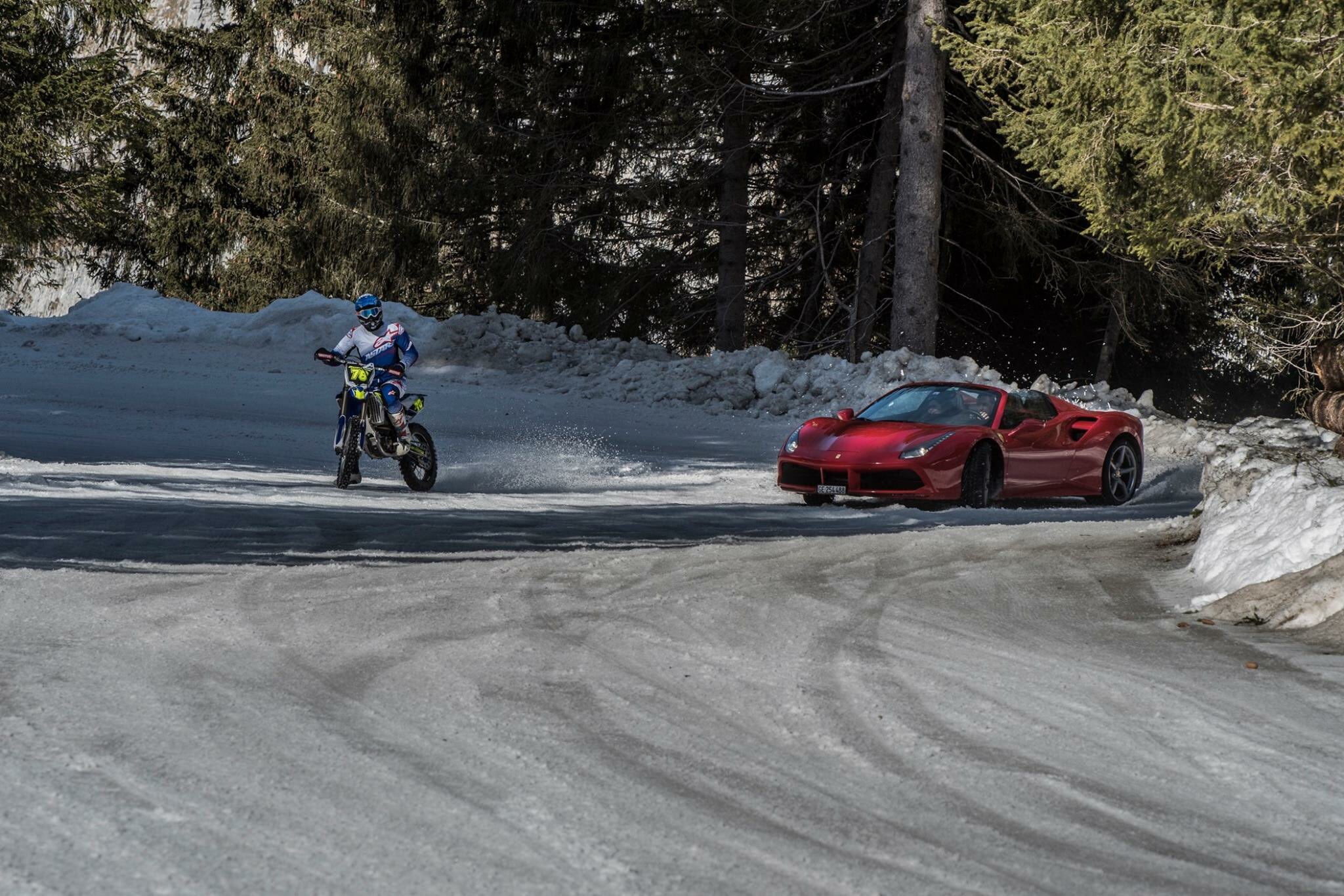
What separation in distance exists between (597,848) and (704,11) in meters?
26.6

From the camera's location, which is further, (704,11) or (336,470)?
(704,11)

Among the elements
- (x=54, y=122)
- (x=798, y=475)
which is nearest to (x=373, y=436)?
(x=798, y=475)

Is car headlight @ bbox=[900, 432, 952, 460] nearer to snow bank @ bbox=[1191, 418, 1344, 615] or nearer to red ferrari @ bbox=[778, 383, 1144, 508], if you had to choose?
red ferrari @ bbox=[778, 383, 1144, 508]

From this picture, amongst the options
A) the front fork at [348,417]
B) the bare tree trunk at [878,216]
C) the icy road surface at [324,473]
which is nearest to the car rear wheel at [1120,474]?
the icy road surface at [324,473]

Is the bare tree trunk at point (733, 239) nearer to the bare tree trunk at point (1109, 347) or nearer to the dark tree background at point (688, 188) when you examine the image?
the dark tree background at point (688, 188)

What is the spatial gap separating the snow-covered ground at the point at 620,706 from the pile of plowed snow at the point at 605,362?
1029 cm

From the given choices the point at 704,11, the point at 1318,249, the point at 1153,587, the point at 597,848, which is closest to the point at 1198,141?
the point at 1318,249

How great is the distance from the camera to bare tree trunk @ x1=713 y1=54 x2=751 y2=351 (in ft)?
95.5

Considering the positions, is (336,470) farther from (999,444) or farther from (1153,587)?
(1153,587)

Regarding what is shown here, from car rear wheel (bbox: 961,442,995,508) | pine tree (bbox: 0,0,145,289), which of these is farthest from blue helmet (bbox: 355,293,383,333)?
pine tree (bbox: 0,0,145,289)

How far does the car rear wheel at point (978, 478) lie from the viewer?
14062 millimetres

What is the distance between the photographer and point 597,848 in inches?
148

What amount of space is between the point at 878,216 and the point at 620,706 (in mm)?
24098

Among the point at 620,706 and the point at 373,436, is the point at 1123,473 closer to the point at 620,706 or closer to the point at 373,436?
the point at 373,436
